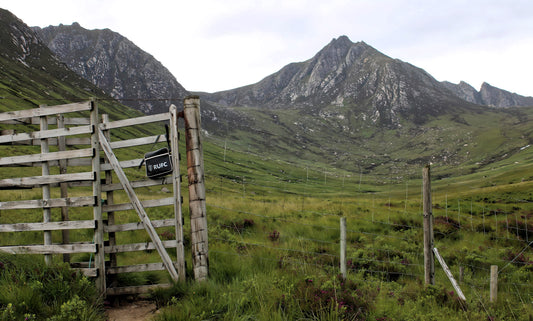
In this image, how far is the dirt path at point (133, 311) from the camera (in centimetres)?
547

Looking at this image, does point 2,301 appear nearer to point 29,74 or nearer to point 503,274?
point 503,274

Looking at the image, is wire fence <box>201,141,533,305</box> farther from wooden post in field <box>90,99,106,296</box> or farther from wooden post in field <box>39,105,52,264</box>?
wooden post in field <box>39,105,52,264</box>

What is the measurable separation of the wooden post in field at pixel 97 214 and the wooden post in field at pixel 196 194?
193 centimetres

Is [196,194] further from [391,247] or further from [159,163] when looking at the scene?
[391,247]

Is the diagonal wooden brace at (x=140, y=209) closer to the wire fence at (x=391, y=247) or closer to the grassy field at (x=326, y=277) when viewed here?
the grassy field at (x=326, y=277)

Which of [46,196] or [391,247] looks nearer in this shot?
[46,196]

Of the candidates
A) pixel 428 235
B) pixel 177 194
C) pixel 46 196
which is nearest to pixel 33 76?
→ pixel 46 196

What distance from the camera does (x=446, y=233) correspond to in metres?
13.8

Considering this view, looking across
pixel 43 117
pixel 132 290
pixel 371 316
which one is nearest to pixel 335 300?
pixel 371 316

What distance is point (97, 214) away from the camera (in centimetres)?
638

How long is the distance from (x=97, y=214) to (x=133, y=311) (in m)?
2.13

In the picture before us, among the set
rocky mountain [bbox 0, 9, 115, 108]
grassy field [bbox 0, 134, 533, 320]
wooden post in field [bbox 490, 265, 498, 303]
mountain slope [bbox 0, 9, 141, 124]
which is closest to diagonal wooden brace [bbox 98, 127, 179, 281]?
grassy field [bbox 0, 134, 533, 320]

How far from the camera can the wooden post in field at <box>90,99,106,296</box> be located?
6242 mm

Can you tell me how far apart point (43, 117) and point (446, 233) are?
618 inches
